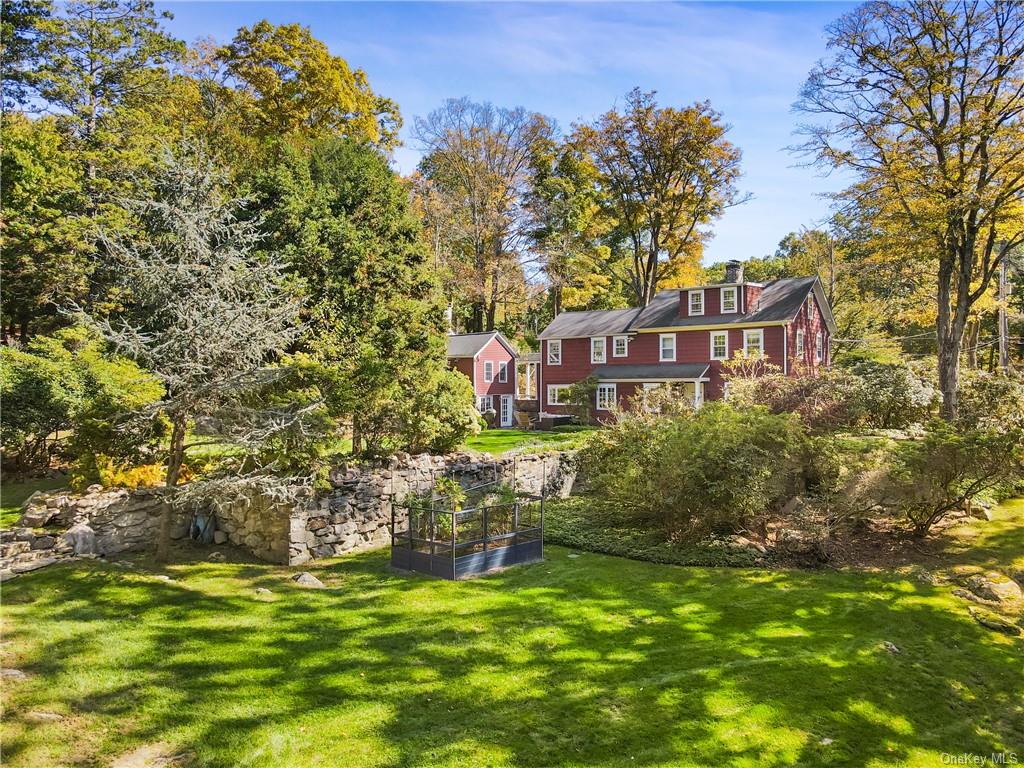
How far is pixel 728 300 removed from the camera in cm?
3022

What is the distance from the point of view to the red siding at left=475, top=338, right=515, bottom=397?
35.2 metres

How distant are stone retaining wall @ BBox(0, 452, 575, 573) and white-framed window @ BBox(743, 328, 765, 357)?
20.1 m

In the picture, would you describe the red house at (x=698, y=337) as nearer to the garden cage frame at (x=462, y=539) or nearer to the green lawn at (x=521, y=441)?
the green lawn at (x=521, y=441)

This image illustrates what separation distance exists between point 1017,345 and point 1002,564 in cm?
4217

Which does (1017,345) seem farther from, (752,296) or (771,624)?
(771,624)

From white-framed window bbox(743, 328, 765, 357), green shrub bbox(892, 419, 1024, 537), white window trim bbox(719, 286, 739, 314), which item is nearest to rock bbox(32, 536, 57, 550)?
green shrub bbox(892, 419, 1024, 537)

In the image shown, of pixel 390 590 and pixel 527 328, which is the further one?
pixel 527 328

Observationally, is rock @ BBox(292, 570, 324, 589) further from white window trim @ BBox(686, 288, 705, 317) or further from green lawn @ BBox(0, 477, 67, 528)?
white window trim @ BBox(686, 288, 705, 317)

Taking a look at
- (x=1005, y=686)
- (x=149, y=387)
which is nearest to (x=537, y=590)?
(x=1005, y=686)

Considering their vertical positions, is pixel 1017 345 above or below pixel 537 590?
above

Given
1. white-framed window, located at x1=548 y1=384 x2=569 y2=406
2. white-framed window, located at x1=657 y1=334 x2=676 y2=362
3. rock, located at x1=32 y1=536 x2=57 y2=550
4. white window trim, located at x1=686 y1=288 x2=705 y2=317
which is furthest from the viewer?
white-framed window, located at x1=548 y1=384 x2=569 y2=406

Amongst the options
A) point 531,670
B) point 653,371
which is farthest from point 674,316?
point 531,670

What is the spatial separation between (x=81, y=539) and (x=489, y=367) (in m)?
25.5

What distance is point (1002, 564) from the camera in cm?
1171
